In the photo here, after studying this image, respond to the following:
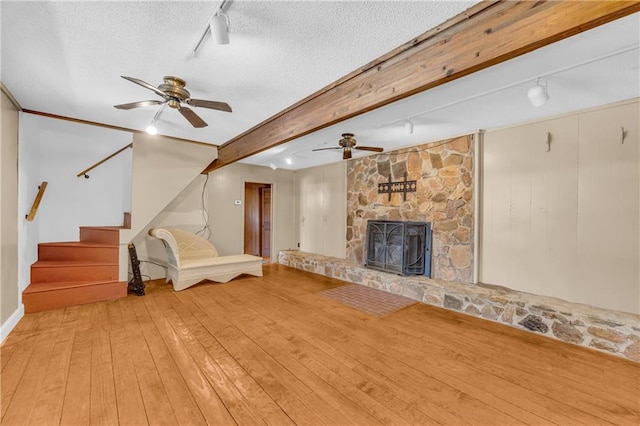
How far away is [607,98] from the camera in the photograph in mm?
2492

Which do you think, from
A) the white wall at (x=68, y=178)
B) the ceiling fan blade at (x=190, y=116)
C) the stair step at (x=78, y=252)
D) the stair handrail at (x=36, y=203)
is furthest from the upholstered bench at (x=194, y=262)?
the ceiling fan blade at (x=190, y=116)

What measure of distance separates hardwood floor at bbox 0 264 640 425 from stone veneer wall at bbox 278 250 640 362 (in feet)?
0.46

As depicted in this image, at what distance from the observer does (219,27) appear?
1420 millimetres

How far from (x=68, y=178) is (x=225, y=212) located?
252cm

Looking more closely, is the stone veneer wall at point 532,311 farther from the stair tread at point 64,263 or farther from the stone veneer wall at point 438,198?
the stair tread at point 64,263

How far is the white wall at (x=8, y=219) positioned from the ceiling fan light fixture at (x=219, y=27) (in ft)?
8.52

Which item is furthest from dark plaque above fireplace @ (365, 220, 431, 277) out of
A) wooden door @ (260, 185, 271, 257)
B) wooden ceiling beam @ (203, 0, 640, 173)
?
wooden door @ (260, 185, 271, 257)

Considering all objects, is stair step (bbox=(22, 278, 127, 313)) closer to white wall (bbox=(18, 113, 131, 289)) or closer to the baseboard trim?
the baseboard trim

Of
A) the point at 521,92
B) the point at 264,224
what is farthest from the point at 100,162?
the point at 521,92

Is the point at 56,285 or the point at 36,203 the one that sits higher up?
the point at 36,203

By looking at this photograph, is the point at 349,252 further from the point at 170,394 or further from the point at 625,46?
the point at 625,46

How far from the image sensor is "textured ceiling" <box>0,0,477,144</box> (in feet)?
4.82

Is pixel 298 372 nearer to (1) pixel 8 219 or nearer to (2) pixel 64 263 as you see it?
(1) pixel 8 219

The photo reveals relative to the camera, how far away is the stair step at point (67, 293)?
3.04m
